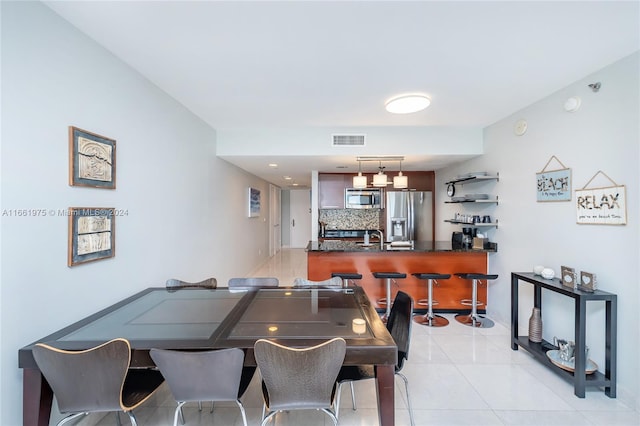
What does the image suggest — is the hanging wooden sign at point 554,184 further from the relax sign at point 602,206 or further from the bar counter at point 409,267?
the bar counter at point 409,267

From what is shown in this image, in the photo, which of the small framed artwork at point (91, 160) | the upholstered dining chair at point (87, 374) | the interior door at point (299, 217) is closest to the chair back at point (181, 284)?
the small framed artwork at point (91, 160)

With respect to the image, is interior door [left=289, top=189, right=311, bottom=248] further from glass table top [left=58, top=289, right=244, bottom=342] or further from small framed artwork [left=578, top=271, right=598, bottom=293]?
small framed artwork [left=578, top=271, right=598, bottom=293]

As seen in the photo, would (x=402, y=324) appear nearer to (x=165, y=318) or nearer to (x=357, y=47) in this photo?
(x=165, y=318)

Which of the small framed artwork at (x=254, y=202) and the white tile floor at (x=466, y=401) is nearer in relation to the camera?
the white tile floor at (x=466, y=401)

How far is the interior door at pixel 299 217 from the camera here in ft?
35.3

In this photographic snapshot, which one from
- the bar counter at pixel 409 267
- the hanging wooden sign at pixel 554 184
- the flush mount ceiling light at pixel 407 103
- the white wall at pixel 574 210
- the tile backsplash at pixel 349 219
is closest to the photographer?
the white wall at pixel 574 210

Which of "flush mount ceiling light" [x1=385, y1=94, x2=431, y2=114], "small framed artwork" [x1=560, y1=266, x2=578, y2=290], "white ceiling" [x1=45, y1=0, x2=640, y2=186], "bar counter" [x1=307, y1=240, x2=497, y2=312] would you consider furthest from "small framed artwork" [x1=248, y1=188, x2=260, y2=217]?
"small framed artwork" [x1=560, y1=266, x2=578, y2=290]

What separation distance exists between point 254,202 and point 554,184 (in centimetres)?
525

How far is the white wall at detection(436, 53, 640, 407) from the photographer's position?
2193 millimetres

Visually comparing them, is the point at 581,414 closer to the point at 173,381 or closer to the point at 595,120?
the point at 595,120

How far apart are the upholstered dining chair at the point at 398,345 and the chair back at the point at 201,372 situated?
2.17 ft

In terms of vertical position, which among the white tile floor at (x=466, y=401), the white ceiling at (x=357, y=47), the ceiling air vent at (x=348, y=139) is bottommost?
the white tile floor at (x=466, y=401)

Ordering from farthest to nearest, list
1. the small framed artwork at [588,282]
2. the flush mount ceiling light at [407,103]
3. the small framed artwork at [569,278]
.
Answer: the flush mount ceiling light at [407,103] → the small framed artwork at [569,278] → the small framed artwork at [588,282]

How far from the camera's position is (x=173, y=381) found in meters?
1.50
